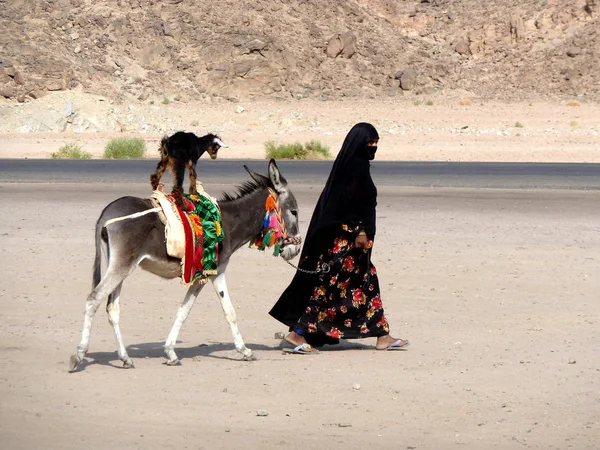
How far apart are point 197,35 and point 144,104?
8.28 m

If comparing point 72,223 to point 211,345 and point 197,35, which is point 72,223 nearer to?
point 211,345

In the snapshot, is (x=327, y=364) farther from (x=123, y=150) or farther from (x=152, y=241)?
(x=123, y=150)

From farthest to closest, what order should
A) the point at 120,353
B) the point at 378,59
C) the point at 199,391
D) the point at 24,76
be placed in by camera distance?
the point at 378,59
the point at 24,76
the point at 120,353
the point at 199,391

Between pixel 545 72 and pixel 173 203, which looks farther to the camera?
pixel 545 72

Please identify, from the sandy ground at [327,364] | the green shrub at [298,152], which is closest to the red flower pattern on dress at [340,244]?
the sandy ground at [327,364]

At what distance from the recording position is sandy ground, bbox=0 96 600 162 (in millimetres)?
43031

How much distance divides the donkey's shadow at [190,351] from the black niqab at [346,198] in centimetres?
77

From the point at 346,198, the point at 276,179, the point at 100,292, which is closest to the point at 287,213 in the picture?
the point at 276,179

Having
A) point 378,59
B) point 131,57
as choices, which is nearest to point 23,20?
point 131,57

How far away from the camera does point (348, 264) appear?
9.09m

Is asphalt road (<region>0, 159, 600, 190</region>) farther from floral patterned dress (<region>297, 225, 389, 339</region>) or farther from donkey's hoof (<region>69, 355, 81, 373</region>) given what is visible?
donkey's hoof (<region>69, 355, 81, 373</region>)

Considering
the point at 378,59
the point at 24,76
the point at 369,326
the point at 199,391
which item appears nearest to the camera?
the point at 199,391

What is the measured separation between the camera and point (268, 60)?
65.8 metres

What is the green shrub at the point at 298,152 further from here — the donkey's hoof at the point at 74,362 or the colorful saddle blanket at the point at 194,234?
the donkey's hoof at the point at 74,362
